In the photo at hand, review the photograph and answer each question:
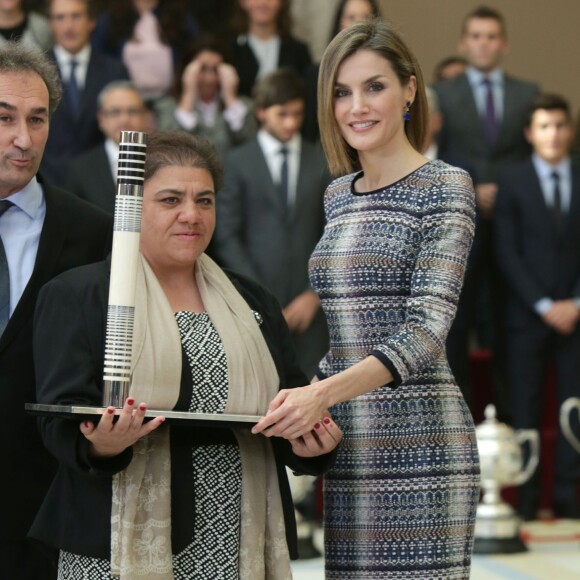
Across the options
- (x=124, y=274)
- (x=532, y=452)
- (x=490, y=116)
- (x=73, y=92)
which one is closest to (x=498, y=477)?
(x=532, y=452)

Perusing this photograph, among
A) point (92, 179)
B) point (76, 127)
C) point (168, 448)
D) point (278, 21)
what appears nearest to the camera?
point (168, 448)

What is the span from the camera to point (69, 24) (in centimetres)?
674

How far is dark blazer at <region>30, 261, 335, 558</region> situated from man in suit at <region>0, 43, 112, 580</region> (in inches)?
12.1

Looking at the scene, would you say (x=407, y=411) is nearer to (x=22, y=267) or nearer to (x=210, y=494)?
(x=210, y=494)

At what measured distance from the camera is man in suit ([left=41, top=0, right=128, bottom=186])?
21.6 feet

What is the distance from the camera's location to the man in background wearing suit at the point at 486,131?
7176 millimetres

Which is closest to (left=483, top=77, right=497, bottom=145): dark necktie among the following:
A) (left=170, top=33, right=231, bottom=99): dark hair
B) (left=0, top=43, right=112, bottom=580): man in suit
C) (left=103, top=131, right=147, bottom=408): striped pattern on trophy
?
(left=170, top=33, right=231, bottom=99): dark hair

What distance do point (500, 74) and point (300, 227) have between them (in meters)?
1.72

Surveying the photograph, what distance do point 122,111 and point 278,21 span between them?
1407 mm

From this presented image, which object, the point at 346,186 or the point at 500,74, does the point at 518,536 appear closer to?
the point at 500,74

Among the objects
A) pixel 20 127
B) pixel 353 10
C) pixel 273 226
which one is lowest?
pixel 20 127

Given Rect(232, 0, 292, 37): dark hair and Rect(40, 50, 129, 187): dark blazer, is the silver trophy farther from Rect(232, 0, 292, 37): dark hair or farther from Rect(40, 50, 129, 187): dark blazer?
Rect(232, 0, 292, 37): dark hair

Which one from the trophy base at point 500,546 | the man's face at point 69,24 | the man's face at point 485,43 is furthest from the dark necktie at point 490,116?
the trophy base at point 500,546

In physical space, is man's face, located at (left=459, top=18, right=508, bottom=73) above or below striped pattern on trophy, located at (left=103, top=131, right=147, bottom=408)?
above
